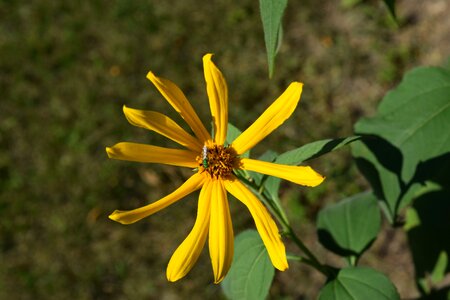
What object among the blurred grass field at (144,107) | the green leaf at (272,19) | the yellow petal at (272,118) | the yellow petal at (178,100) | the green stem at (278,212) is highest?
the blurred grass field at (144,107)

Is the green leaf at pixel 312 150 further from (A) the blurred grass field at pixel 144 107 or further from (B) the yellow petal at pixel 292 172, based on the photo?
(A) the blurred grass field at pixel 144 107

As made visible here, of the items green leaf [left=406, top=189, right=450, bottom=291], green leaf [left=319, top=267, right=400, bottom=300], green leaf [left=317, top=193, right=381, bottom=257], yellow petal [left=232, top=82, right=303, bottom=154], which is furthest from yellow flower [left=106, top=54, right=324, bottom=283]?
green leaf [left=406, top=189, right=450, bottom=291]

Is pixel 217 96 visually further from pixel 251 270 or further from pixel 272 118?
pixel 251 270

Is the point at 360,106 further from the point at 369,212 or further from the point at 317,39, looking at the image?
the point at 369,212

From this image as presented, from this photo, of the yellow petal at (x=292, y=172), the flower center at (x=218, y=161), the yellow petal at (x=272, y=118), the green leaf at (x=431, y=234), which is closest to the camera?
the yellow petal at (x=292, y=172)

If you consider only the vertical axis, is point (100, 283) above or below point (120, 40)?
below

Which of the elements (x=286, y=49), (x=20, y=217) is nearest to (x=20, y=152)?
(x=20, y=217)

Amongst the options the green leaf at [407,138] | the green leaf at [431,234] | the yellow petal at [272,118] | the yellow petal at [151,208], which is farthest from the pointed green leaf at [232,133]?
the green leaf at [431,234]

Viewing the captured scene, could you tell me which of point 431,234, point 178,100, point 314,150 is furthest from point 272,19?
point 431,234
